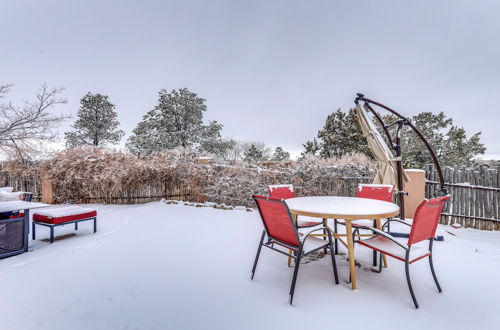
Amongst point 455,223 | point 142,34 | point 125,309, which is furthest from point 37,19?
point 455,223

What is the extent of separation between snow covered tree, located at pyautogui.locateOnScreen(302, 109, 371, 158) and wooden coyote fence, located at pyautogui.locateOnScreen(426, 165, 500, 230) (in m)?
8.65

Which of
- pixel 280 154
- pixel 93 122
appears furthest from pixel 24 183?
pixel 280 154

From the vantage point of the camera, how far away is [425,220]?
6.59 feet

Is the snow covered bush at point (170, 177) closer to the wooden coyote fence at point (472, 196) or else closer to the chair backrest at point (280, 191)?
the wooden coyote fence at point (472, 196)

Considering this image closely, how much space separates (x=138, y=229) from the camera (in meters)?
4.52

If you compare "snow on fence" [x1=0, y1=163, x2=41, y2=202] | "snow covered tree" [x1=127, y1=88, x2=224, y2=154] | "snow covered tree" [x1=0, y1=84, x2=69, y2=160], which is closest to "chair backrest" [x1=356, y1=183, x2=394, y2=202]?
"snow covered tree" [x1=0, y1=84, x2=69, y2=160]

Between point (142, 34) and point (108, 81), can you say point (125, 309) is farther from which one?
point (108, 81)

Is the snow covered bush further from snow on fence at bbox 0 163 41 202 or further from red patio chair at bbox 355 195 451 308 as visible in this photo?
red patio chair at bbox 355 195 451 308

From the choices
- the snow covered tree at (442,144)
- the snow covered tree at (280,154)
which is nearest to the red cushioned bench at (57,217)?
the snow covered tree at (442,144)

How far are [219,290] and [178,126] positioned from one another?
16382mm

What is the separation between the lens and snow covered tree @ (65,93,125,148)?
18094 mm

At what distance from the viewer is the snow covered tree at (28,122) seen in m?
6.38

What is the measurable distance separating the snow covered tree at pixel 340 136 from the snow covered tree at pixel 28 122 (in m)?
13.2

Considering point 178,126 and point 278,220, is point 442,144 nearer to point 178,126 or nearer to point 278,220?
point 278,220
